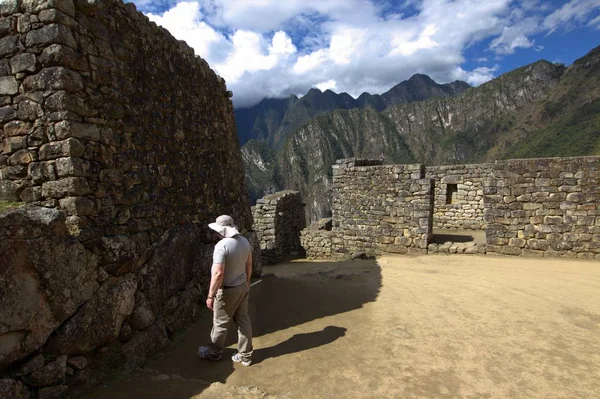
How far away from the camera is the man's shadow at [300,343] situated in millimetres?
4228

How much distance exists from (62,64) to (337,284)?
5672 mm

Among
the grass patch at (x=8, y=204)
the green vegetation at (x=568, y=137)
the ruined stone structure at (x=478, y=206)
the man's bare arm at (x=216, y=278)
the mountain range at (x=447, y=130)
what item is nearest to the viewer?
the grass patch at (x=8, y=204)

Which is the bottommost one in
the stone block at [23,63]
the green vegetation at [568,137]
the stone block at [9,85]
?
the stone block at [9,85]

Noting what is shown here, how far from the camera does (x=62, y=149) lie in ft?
11.7

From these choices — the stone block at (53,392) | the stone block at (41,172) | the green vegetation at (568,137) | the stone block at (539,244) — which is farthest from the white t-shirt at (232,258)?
the green vegetation at (568,137)

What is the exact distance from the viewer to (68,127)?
3572 mm

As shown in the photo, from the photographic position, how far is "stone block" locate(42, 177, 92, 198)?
3.55 meters

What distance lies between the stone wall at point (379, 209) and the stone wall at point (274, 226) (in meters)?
2.79

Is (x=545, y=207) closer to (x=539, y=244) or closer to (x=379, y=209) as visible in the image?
(x=539, y=244)

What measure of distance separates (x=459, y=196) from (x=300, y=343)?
41.4 feet

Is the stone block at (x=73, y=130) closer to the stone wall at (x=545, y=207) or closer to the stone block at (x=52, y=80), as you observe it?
the stone block at (x=52, y=80)

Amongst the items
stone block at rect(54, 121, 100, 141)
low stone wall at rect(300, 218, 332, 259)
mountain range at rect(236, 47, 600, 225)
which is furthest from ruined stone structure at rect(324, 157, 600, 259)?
mountain range at rect(236, 47, 600, 225)

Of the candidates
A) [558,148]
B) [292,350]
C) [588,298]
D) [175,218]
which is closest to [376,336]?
[292,350]

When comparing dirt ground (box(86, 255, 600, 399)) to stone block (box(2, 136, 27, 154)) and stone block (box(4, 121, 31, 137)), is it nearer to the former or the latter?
stone block (box(2, 136, 27, 154))
